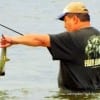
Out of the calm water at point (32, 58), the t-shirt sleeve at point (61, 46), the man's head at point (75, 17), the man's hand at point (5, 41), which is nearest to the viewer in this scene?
the man's hand at point (5, 41)

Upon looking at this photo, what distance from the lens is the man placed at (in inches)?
358

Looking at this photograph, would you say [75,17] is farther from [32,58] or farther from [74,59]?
[32,58]

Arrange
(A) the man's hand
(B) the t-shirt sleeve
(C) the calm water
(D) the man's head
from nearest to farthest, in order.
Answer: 1. (A) the man's hand
2. (B) the t-shirt sleeve
3. (D) the man's head
4. (C) the calm water

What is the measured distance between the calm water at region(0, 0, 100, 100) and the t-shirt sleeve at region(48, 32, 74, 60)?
89 cm

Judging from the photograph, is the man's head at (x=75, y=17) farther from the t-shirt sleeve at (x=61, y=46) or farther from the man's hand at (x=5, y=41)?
the man's hand at (x=5, y=41)

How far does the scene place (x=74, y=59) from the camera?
30.9 feet

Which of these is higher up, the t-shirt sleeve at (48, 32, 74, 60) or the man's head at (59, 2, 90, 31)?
the man's head at (59, 2, 90, 31)

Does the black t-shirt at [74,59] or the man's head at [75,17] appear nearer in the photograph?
the black t-shirt at [74,59]

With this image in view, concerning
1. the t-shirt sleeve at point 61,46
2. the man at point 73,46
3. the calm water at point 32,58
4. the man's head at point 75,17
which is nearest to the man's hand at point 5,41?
the man at point 73,46

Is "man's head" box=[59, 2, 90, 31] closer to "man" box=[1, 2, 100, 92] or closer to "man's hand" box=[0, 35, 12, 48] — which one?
"man" box=[1, 2, 100, 92]

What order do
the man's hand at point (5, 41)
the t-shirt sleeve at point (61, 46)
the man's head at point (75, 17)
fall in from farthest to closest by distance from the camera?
the man's head at point (75, 17)
the t-shirt sleeve at point (61, 46)
the man's hand at point (5, 41)

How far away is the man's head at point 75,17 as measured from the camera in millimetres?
9383

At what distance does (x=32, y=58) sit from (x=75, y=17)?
298 inches

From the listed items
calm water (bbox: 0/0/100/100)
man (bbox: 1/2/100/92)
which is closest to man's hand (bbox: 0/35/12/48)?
man (bbox: 1/2/100/92)
